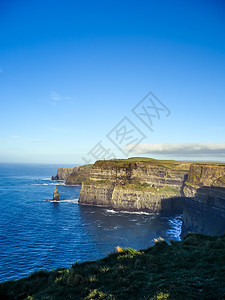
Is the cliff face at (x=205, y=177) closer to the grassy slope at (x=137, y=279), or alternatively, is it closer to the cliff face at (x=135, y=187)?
the cliff face at (x=135, y=187)

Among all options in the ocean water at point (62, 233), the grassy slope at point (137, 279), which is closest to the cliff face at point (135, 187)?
the ocean water at point (62, 233)

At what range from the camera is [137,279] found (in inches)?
462

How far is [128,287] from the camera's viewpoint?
10625mm

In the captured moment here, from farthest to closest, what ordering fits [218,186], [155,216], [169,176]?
Answer: [169,176] < [155,216] < [218,186]

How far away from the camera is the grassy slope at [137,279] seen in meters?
9.75

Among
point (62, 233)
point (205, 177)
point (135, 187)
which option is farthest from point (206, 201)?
point (135, 187)

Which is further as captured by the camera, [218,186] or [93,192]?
[93,192]

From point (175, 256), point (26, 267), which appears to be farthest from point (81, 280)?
point (26, 267)

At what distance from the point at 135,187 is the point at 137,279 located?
9965 cm

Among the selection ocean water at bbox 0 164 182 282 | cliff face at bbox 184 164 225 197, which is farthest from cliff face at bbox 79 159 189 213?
cliff face at bbox 184 164 225 197

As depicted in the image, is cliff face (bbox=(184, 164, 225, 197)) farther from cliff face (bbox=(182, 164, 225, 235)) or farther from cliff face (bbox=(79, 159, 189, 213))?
cliff face (bbox=(79, 159, 189, 213))

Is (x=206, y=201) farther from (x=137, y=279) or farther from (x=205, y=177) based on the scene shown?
(x=137, y=279)

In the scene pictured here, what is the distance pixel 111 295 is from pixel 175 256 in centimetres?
806

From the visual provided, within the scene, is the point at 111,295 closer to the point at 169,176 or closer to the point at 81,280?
the point at 81,280
